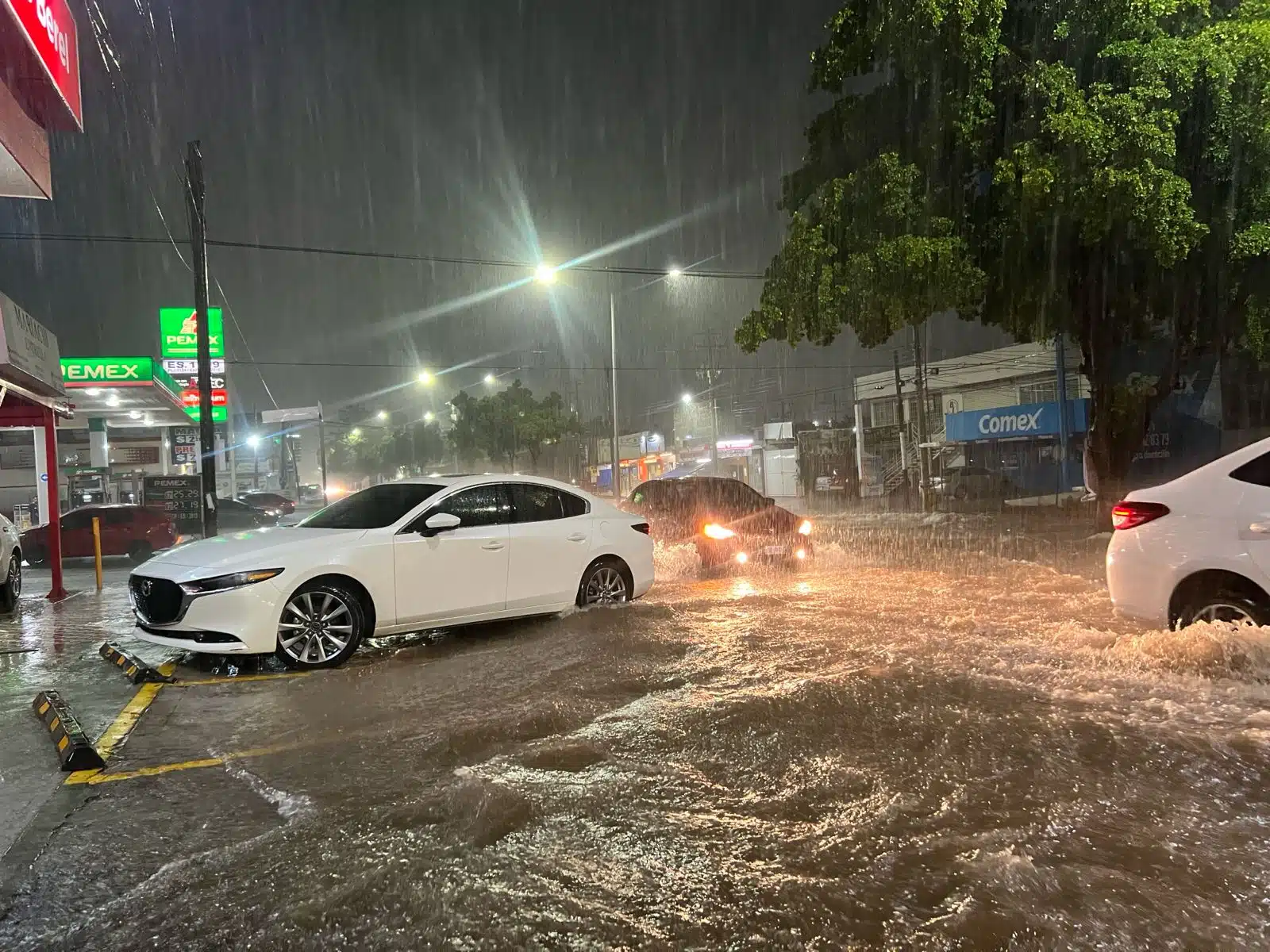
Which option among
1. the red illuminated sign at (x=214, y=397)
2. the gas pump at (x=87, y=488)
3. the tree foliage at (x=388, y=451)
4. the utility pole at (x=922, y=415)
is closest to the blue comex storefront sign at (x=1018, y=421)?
the utility pole at (x=922, y=415)

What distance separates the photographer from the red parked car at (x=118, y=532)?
1798 centimetres

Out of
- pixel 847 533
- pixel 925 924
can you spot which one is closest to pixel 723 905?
pixel 925 924

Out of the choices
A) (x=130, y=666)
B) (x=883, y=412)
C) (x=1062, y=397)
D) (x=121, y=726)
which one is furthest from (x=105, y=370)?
(x=883, y=412)

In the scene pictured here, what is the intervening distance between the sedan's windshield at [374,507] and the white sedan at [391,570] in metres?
0.02

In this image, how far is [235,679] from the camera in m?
6.34

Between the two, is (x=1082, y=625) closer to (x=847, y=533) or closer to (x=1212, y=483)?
(x=1212, y=483)

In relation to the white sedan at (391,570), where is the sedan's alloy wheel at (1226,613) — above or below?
below

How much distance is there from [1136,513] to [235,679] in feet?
20.7

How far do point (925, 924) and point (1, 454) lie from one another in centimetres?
4241

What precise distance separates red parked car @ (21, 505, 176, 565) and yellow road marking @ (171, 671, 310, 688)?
45.1ft

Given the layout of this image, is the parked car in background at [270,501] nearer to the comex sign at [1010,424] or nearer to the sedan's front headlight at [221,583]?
the comex sign at [1010,424]

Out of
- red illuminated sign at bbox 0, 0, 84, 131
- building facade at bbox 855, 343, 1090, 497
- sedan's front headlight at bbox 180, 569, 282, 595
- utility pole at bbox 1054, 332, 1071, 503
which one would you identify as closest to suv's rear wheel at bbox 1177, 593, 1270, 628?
sedan's front headlight at bbox 180, 569, 282, 595

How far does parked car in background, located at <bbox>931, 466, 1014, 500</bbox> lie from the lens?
29594 millimetres

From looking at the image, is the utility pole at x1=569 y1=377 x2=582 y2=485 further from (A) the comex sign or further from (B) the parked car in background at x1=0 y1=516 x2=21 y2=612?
(B) the parked car in background at x1=0 y1=516 x2=21 y2=612
